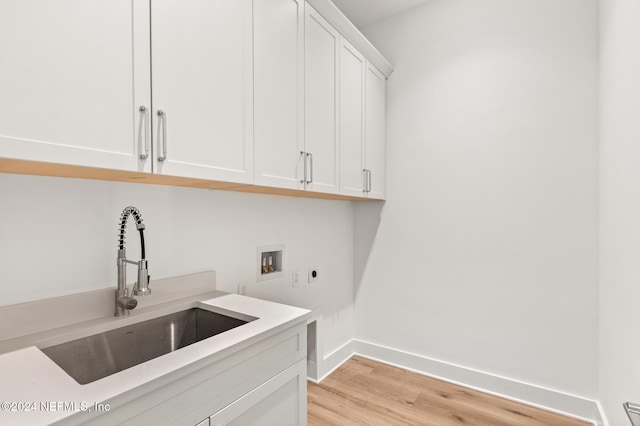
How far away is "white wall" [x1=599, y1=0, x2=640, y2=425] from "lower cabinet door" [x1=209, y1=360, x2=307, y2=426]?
1235 mm

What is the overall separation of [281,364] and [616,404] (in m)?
1.58

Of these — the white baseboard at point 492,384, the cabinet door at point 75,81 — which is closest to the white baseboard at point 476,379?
the white baseboard at point 492,384

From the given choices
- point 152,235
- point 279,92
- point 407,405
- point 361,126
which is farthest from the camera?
point 361,126

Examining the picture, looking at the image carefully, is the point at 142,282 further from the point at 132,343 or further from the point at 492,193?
the point at 492,193

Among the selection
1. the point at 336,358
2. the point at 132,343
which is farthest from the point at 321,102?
the point at 336,358

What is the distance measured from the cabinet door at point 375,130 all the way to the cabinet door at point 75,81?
166cm

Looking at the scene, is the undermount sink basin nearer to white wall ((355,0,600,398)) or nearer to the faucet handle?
the faucet handle

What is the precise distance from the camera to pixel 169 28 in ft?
3.55

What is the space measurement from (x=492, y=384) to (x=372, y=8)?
2.91m

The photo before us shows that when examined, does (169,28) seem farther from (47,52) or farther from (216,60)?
(47,52)

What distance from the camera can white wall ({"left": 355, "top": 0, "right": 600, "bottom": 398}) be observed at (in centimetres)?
198

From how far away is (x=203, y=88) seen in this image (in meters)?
1.19

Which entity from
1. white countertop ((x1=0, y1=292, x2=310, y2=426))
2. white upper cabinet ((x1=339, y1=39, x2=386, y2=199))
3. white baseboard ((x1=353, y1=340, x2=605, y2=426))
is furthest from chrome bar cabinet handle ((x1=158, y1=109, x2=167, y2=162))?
white baseboard ((x1=353, y1=340, x2=605, y2=426))

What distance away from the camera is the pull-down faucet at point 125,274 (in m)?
1.17
